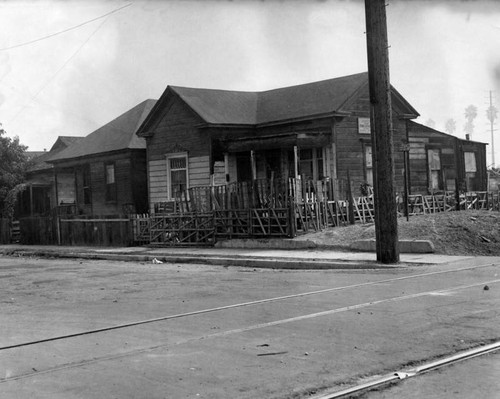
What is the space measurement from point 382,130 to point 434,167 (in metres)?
16.6

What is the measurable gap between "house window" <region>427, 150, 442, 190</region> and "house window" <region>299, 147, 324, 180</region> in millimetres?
6948

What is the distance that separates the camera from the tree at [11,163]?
34.6 m

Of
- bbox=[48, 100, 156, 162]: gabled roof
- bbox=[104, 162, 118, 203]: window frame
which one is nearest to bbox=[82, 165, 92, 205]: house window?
bbox=[48, 100, 156, 162]: gabled roof

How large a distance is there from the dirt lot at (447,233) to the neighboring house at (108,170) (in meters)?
11.2

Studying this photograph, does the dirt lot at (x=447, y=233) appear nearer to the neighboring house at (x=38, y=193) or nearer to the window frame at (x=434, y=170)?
the window frame at (x=434, y=170)

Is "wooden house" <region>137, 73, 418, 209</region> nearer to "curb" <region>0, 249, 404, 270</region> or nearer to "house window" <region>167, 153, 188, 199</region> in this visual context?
"house window" <region>167, 153, 188, 199</region>

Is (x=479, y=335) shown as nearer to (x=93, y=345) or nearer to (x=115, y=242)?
(x=93, y=345)

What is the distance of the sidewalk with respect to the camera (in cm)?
1576

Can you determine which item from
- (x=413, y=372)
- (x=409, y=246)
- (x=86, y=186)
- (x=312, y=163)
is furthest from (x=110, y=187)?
(x=413, y=372)

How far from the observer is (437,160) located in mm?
30688

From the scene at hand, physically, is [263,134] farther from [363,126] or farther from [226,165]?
[363,126]

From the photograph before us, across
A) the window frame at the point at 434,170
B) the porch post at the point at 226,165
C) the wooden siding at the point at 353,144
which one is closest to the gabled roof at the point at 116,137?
the porch post at the point at 226,165

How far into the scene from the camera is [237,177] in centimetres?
2720

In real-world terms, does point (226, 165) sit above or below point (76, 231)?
above
